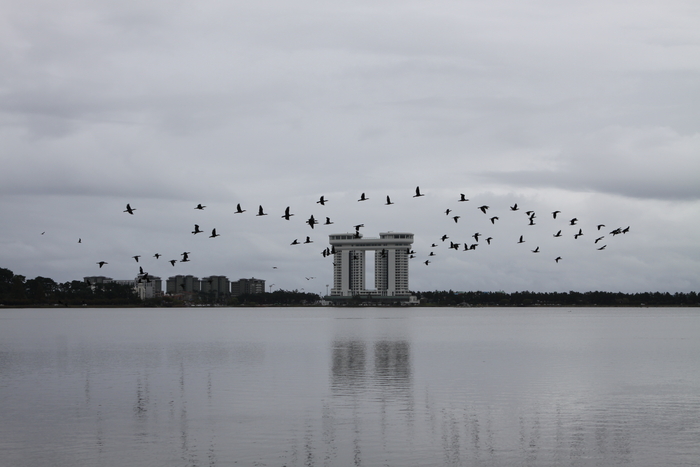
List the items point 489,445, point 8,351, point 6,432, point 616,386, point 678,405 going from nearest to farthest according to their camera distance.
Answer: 1. point 489,445
2. point 6,432
3. point 678,405
4. point 616,386
5. point 8,351

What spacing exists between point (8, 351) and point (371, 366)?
124 ft

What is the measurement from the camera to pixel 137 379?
48188 millimetres

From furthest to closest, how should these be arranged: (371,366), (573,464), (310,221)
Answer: (371,366)
(310,221)
(573,464)

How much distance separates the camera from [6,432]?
3036cm

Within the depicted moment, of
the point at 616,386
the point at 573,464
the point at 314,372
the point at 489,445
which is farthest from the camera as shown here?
the point at 314,372

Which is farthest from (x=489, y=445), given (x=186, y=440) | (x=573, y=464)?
(x=186, y=440)

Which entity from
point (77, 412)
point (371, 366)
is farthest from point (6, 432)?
point (371, 366)

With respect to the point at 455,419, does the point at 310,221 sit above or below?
above

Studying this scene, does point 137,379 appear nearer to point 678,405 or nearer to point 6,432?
point 6,432

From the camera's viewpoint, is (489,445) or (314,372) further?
(314,372)

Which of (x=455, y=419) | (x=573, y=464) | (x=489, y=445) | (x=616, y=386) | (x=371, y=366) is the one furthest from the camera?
(x=371, y=366)

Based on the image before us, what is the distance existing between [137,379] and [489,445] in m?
27.2

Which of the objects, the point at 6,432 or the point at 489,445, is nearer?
the point at 489,445

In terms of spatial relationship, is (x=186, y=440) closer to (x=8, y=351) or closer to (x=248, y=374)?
(x=248, y=374)
